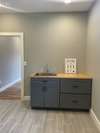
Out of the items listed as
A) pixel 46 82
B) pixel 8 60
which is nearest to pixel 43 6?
pixel 46 82

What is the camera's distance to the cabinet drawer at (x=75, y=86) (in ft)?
13.3

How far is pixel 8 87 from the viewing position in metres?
6.69

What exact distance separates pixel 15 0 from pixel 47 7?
3.03 ft

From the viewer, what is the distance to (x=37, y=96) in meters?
4.21

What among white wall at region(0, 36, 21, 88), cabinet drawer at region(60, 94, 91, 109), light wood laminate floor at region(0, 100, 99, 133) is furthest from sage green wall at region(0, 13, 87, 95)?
white wall at region(0, 36, 21, 88)

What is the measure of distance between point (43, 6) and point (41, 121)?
2.72 metres

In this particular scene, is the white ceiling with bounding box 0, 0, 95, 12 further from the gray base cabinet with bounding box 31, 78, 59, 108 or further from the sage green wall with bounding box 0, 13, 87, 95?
the gray base cabinet with bounding box 31, 78, 59, 108

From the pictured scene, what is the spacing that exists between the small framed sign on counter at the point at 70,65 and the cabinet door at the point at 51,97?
2.93ft

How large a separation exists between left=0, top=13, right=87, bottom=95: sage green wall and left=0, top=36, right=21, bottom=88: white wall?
1.55 metres

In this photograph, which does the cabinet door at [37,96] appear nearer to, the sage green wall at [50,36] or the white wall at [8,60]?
the sage green wall at [50,36]

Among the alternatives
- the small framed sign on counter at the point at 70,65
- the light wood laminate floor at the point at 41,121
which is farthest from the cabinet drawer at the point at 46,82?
the small framed sign on counter at the point at 70,65

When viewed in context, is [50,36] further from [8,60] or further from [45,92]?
[8,60]

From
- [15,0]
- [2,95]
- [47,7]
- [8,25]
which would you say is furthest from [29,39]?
[2,95]

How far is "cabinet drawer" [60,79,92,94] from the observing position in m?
4.06
